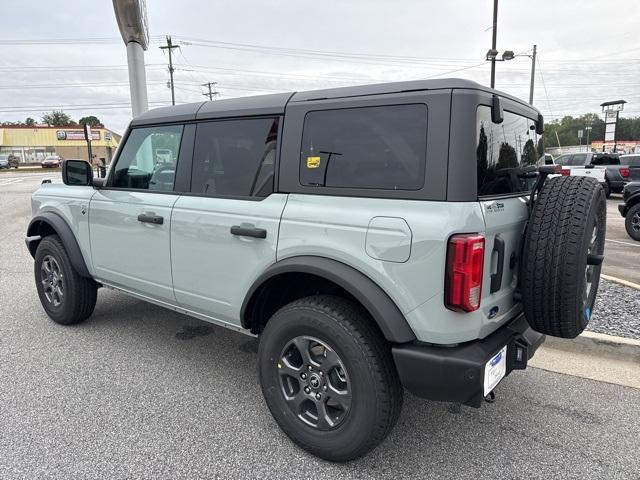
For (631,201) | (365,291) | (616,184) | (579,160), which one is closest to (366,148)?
(365,291)

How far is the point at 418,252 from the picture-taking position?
6.73 feet

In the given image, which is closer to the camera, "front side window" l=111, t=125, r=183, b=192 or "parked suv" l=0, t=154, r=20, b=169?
"front side window" l=111, t=125, r=183, b=192

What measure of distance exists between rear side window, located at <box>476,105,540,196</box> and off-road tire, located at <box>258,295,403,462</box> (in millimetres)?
873

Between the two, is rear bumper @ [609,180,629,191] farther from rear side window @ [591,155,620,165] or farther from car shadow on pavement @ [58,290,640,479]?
car shadow on pavement @ [58,290,640,479]

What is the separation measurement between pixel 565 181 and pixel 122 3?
11361mm

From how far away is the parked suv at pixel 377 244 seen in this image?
6.82 feet

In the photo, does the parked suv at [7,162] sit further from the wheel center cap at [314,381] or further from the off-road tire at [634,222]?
the wheel center cap at [314,381]

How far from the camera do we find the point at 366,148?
91.4 inches

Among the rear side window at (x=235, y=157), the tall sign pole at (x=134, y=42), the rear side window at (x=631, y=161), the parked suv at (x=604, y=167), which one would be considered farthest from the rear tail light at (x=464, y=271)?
the rear side window at (x=631, y=161)

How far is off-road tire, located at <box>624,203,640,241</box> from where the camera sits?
859 cm

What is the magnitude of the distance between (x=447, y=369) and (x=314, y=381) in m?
0.73

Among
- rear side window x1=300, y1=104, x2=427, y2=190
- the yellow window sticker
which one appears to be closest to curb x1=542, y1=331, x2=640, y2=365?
rear side window x1=300, y1=104, x2=427, y2=190

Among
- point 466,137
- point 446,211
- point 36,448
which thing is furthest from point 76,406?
point 466,137

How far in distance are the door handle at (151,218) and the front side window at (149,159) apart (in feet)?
0.67
